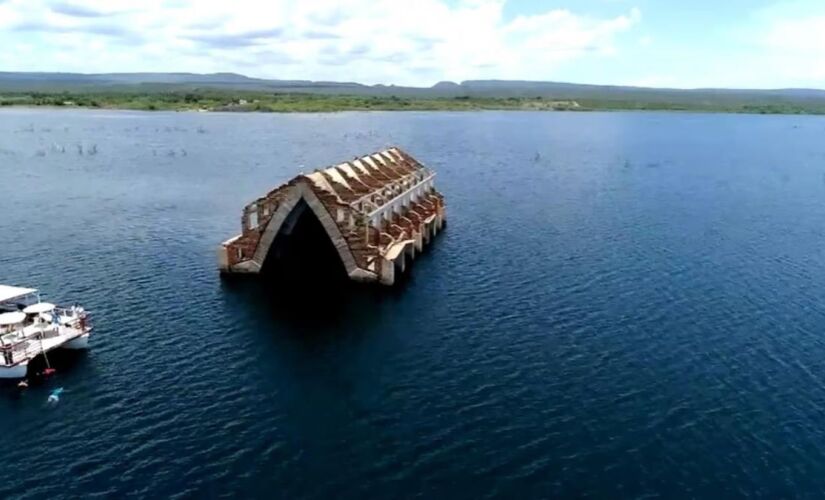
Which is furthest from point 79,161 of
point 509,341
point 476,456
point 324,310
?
point 476,456

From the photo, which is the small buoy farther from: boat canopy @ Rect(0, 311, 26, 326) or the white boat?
boat canopy @ Rect(0, 311, 26, 326)

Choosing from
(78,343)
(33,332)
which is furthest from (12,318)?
(78,343)

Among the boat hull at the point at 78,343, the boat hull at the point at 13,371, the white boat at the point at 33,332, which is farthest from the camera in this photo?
the boat hull at the point at 78,343

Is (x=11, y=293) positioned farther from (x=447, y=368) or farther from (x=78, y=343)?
(x=447, y=368)

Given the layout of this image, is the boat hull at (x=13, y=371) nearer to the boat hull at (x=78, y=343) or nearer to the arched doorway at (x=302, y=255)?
the boat hull at (x=78, y=343)

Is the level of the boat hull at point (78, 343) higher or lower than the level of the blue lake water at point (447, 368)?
higher

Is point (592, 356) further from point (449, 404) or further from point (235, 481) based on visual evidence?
point (235, 481)

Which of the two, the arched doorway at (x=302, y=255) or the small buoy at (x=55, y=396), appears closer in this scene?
the small buoy at (x=55, y=396)

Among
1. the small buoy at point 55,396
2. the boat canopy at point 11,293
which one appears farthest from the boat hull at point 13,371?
the boat canopy at point 11,293
